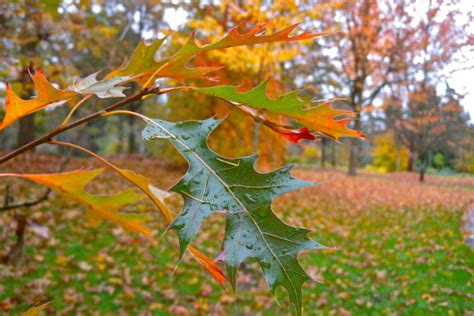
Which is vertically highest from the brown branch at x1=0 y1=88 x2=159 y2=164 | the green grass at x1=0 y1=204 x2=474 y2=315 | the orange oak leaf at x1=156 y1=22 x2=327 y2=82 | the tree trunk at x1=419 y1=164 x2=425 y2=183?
the orange oak leaf at x1=156 y1=22 x2=327 y2=82

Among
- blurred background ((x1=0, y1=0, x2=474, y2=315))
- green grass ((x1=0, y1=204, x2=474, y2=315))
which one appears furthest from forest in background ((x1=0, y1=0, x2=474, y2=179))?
green grass ((x1=0, y1=204, x2=474, y2=315))

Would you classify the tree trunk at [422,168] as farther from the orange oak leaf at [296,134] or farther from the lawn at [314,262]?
the orange oak leaf at [296,134]

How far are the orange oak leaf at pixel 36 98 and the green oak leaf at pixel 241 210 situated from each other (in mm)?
130

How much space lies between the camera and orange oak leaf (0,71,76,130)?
0.58 m

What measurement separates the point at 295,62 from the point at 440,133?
241 cm

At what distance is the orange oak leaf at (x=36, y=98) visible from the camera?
576 mm

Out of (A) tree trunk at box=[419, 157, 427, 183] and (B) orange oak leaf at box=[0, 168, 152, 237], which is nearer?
(B) orange oak leaf at box=[0, 168, 152, 237]

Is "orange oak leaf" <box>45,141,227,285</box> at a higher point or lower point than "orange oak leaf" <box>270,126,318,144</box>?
lower

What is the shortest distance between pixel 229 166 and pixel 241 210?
0.07 metres

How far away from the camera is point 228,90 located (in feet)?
1.98

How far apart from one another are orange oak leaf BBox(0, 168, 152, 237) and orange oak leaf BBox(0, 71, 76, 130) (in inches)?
5.5

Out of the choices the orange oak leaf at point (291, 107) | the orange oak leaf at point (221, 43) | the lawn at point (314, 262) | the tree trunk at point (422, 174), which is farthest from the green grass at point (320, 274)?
the orange oak leaf at point (221, 43)

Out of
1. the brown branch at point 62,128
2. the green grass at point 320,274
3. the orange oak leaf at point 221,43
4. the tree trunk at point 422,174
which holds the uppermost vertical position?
the orange oak leaf at point 221,43

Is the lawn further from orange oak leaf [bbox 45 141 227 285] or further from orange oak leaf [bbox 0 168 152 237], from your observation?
orange oak leaf [bbox 45 141 227 285]
